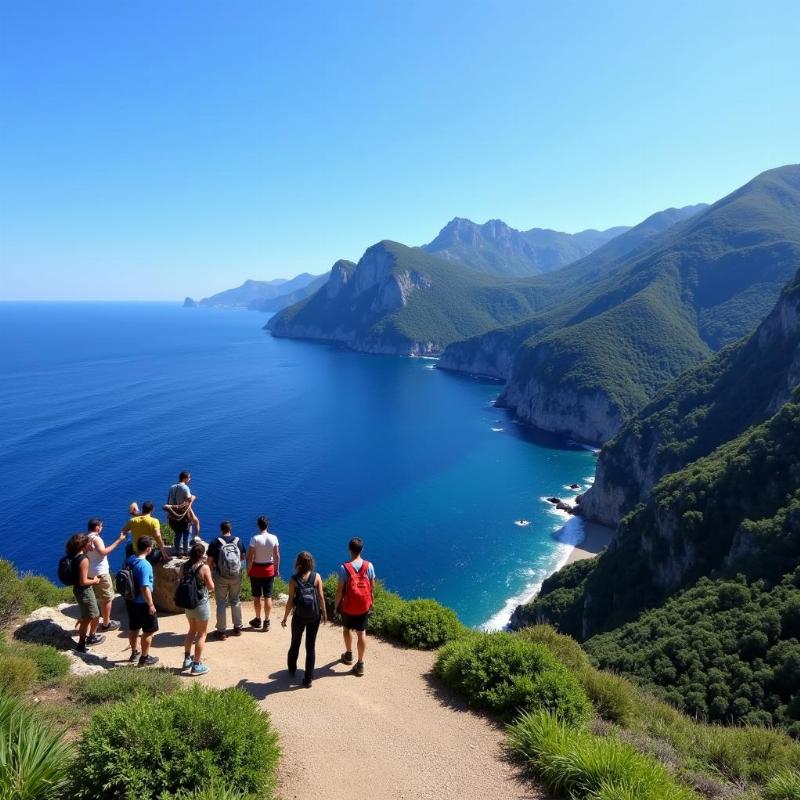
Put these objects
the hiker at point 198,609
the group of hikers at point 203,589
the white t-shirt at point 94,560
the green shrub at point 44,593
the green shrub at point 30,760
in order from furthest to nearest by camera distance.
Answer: the green shrub at point 44,593, the white t-shirt at point 94,560, the hiker at point 198,609, the group of hikers at point 203,589, the green shrub at point 30,760

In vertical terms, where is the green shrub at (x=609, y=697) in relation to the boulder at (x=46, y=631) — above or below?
below

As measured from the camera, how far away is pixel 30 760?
4996 millimetres

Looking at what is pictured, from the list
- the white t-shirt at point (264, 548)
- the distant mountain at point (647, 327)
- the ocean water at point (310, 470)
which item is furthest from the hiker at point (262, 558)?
the distant mountain at point (647, 327)

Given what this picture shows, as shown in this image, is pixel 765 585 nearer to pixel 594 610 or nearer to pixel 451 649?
pixel 594 610

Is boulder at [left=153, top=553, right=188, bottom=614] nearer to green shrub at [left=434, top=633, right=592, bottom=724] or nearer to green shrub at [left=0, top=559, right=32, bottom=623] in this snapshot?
green shrub at [left=0, top=559, right=32, bottom=623]

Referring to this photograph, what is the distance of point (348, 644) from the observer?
9.44 m

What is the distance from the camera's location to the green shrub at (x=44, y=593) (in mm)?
12535

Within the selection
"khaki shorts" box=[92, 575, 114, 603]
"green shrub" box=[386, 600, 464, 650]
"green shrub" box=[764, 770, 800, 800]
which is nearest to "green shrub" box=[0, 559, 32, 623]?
"khaki shorts" box=[92, 575, 114, 603]

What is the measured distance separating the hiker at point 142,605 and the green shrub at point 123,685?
0.68 meters

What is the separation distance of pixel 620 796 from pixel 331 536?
53288 mm

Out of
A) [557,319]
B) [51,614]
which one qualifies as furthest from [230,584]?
[557,319]

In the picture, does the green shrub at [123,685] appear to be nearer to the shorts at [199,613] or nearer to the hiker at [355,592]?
the shorts at [199,613]

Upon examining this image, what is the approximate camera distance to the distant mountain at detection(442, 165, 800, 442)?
114m

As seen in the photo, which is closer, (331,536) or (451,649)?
(451,649)
